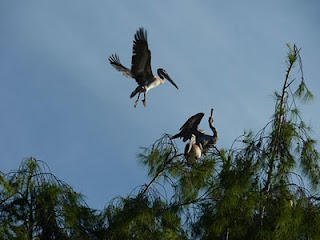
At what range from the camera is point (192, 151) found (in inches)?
374

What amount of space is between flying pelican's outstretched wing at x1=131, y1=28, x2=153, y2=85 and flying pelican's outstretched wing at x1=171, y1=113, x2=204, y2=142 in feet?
5.62

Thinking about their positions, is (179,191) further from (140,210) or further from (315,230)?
(315,230)

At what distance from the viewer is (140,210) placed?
8.34 metres

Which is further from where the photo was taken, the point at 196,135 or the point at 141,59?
the point at 141,59

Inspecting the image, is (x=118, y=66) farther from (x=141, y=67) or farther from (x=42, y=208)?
(x=42, y=208)

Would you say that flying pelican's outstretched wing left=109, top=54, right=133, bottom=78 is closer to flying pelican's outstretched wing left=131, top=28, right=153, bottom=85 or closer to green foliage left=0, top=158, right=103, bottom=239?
flying pelican's outstretched wing left=131, top=28, right=153, bottom=85

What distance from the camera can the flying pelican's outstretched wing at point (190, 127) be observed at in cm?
1005

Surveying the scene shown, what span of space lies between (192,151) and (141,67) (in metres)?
2.57

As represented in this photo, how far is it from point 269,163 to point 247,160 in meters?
0.21

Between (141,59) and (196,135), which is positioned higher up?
(141,59)

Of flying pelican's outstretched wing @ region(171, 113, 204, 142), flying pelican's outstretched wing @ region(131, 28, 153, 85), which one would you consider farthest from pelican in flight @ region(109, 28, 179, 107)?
flying pelican's outstretched wing @ region(171, 113, 204, 142)

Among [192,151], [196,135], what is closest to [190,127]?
[196,135]

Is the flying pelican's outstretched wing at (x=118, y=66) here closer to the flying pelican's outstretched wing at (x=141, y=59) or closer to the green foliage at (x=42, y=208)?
the flying pelican's outstretched wing at (x=141, y=59)

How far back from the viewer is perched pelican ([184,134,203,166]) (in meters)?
9.16
